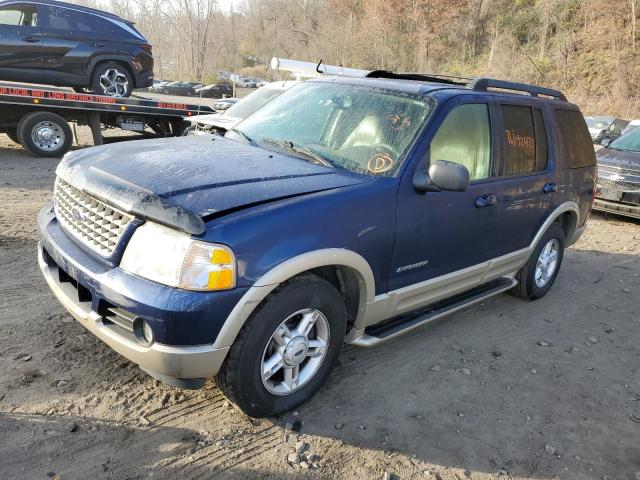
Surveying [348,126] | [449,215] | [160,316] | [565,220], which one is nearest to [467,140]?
[449,215]

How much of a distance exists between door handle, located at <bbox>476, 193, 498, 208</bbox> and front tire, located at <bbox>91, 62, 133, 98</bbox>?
967 centimetres

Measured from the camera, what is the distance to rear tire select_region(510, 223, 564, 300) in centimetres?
495

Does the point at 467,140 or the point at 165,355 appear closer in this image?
the point at 165,355

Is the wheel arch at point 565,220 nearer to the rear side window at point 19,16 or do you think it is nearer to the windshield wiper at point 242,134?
the windshield wiper at point 242,134

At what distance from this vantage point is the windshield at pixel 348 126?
134 inches

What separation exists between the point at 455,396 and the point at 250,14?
6880 centimetres

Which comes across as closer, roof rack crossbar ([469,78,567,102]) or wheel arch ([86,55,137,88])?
roof rack crossbar ([469,78,567,102])

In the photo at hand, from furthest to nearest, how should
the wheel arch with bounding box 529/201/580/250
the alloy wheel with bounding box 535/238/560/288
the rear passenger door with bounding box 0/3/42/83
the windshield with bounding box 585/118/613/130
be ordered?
the windshield with bounding box 585/118/613/130
the rear passenger door with bounding box 0/3/42/83
the alloy wheel with bounding box 535/238/560/288
the wheel arch with bounding box 529/201/580/250

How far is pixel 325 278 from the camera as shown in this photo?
317cm

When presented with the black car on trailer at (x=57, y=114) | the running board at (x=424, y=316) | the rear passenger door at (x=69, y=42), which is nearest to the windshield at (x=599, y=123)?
the black car on trailer at (x=57, y=114)

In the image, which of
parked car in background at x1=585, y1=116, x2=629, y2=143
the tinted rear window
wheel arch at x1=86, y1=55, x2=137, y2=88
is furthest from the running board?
parked car in background at x1=585, y1=116, x2=629, y2=143

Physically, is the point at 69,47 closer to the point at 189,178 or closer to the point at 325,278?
the point at 189,178

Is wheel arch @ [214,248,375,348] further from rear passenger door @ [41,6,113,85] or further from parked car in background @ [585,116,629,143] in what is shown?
parked car in background @ [585,116,629,143]

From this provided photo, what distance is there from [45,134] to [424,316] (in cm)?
897
